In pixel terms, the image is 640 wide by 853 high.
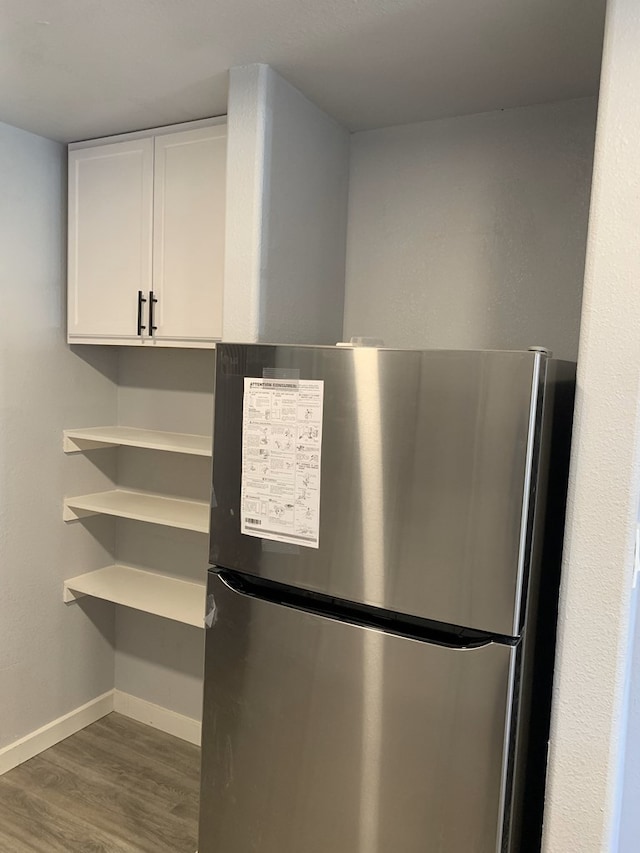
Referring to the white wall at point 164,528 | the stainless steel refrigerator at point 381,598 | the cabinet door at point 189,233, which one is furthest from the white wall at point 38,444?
the stainless steel refrigerator at point 381,598

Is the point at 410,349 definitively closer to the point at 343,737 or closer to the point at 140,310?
the point at 343,737

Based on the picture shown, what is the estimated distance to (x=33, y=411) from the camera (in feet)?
8.09

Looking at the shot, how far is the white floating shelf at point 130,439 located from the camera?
7.69 feet

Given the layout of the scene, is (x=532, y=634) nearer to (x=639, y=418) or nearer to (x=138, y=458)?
(x=639, y=418)

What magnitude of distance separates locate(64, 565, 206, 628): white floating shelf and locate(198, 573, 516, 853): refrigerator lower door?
0.77 meters

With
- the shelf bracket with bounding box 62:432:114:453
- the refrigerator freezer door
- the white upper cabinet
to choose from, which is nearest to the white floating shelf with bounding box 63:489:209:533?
the shelf bracket with bounding box 62:432:114:453

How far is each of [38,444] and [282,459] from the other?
1423mm

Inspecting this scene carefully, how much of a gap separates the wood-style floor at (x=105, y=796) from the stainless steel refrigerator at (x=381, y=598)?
0.68 m

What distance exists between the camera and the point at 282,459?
4.91 feet

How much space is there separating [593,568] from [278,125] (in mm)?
1429

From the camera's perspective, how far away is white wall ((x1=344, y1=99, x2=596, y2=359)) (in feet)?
6.23

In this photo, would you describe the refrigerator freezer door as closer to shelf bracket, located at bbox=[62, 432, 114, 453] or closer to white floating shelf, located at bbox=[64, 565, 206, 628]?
white floating shelf, located at bbox=[64, 565, 206, 628]

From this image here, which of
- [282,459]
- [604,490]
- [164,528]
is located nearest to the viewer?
[604,490]

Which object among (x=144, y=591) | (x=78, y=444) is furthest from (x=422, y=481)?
(x=78, y=444)
